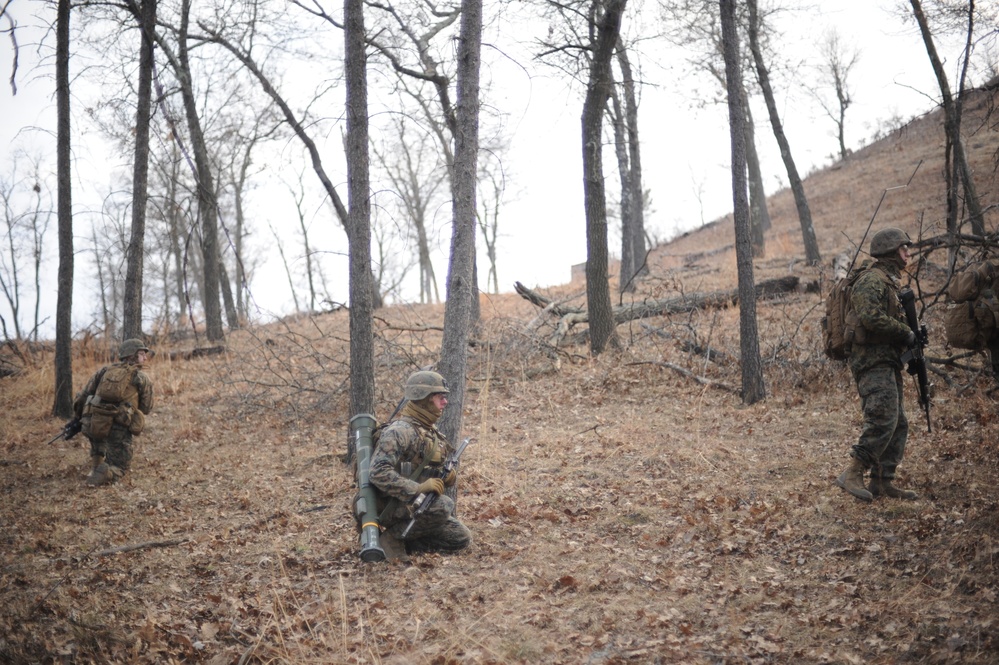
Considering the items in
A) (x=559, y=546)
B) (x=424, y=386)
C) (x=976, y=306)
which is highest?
(x=976, y=306)

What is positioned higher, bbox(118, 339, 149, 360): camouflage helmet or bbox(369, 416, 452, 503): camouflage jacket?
bbox(118, 339, 149, 360): camouflage helmet

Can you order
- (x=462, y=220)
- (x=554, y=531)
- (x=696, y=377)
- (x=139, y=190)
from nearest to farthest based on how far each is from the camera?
(x=554, y=531) < (x=462, y=220) < (x=696, y=377) < (x=139, y=190)

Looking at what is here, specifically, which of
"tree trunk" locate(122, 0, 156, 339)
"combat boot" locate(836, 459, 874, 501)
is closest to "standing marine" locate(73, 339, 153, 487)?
"tree trunk" locate(122, 0, 156, 339)

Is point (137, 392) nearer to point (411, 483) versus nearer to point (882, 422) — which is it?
point (411, 483)

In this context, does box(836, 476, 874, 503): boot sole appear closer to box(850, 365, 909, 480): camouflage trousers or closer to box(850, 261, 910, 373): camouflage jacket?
box(850, 365, 909, 480): camouflage trousers

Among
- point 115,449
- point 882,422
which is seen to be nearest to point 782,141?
point 882,422

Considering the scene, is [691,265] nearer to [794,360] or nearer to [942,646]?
[794,360]

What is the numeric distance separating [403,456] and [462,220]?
2.40 metres

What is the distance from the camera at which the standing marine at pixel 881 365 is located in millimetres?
6211

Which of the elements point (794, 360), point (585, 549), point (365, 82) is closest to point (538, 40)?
point (365, 82)

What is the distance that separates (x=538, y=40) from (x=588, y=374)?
5480mm

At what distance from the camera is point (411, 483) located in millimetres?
5867

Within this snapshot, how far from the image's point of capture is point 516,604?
203 inches

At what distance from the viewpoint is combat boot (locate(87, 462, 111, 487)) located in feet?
28.6
